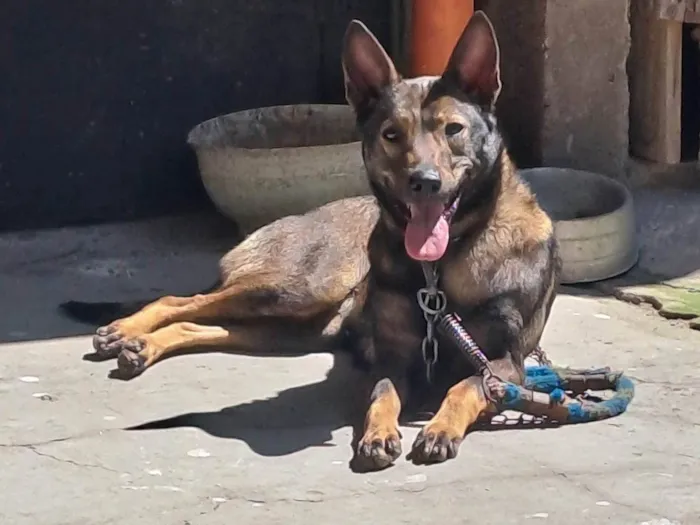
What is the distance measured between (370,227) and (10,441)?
1829 mm

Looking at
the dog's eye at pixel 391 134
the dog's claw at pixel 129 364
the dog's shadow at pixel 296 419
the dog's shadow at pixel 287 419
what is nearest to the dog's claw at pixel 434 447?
the dog's shadow at pixel 296 419

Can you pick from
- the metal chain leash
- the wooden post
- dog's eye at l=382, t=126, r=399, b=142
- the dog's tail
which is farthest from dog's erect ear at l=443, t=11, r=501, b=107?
the wooden post

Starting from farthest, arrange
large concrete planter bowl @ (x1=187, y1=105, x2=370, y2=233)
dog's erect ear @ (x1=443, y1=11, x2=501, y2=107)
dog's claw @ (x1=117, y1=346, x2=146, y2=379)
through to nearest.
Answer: large concrete planter bowl @ (x1=187, y1=105, x2=370, y2=233)
dog's claw @ (x1=117, y1=346, x2=146, y2=379)
dog's erect ear @ (x1=443, y1=11, x2=501, y2=107)

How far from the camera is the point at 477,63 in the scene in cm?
460

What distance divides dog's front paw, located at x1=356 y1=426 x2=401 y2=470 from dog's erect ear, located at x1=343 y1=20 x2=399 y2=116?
3.91ft

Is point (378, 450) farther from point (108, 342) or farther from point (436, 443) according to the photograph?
point (108, 342)

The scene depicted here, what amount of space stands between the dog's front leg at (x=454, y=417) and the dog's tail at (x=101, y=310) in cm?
151

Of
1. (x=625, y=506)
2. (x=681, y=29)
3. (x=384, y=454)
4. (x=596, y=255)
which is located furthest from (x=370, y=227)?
(x=681, y=29)

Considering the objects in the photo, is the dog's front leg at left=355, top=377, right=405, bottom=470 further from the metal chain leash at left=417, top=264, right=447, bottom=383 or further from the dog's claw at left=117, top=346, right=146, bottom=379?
the dog's claw at left=117, top=346, right=146, bottom=379

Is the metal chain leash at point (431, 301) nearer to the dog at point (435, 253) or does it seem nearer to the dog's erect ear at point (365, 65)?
the dog at point (435, 253)

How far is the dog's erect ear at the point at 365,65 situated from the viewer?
15.3 ft

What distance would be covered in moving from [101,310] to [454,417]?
1.93m

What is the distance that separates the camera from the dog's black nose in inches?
171

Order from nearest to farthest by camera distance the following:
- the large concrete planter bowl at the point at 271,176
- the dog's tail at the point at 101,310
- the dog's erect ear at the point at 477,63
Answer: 1. the dog's erect ear at the point at 477,63
2. the dog's tail at the point at 101,310
3. the large concrete planter bowl at the point at 271,176
